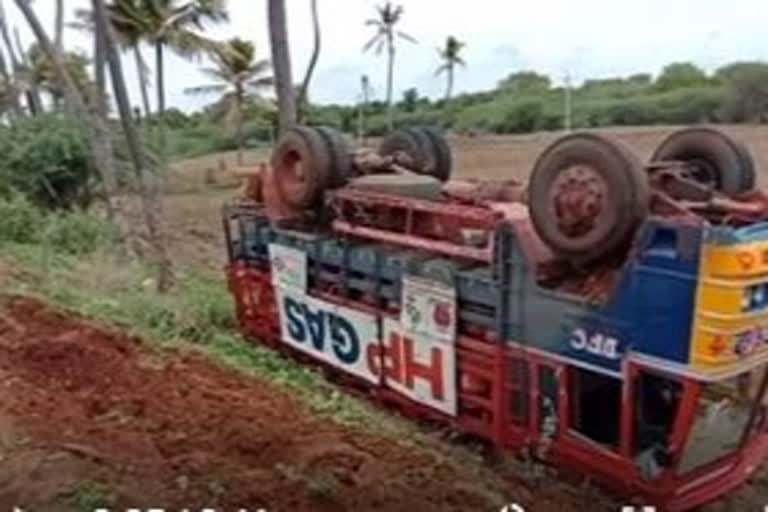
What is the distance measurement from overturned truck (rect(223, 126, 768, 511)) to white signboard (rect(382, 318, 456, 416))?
0.04ft

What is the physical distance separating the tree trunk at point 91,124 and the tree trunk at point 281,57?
442 cm

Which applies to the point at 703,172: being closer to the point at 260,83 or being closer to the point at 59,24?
the point at 59,24

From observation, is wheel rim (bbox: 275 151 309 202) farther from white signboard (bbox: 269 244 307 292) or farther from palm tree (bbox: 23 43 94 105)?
Result: palm tree (bbox: 23 43 94 105)

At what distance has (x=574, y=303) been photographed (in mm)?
6062

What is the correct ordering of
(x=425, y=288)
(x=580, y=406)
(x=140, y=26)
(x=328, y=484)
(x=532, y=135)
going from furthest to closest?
(x=532, y=135) < (x=140, y=26) < (x=425, y=288) < (x=580, y=406) < (x=328, y=484)

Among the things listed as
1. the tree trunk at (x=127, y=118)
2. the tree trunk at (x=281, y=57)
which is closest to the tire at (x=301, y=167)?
the tree trunk at (x=281, y=57)

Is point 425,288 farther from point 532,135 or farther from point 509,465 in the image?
point 532,135

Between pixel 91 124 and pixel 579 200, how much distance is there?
1251cm

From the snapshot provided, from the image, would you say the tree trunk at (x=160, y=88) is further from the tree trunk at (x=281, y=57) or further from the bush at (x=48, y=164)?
the tree trunk at (x=281, y=57)

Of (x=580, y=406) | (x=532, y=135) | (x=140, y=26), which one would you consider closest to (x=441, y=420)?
(x=580, y=406)

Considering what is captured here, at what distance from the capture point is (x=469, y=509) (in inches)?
222

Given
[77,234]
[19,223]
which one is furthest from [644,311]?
[19,223]

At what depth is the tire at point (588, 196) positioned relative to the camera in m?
5.82

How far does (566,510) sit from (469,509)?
736 millimetres
